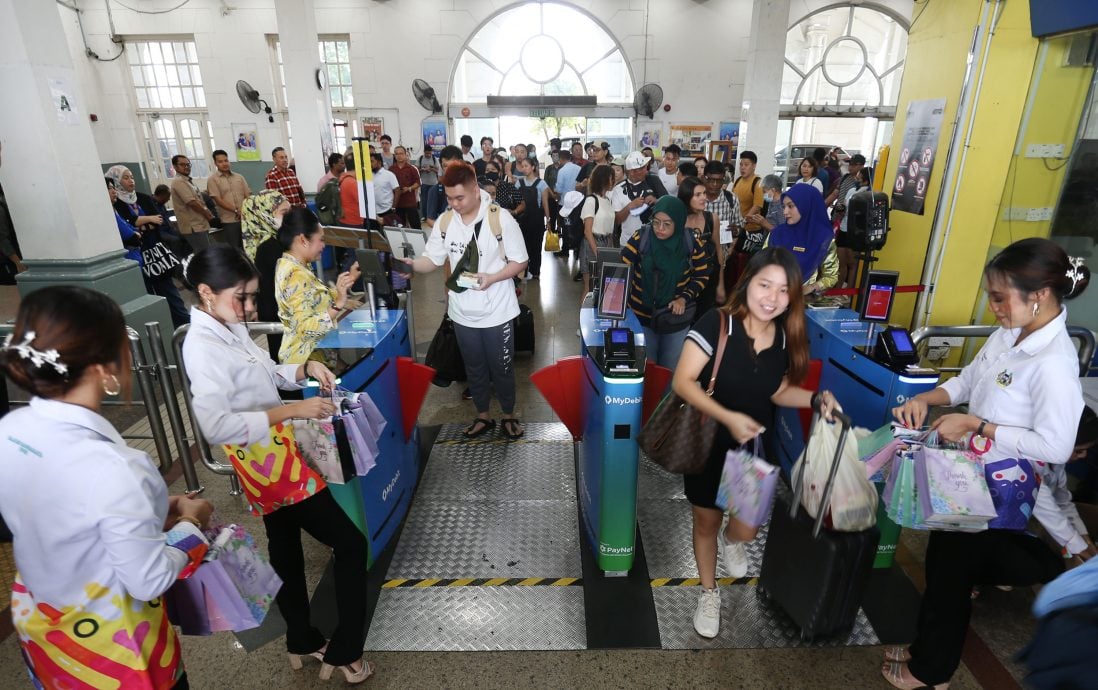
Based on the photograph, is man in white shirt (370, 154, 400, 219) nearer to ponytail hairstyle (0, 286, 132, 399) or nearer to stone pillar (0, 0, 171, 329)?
stone pillar (0, 0, 171, 329)

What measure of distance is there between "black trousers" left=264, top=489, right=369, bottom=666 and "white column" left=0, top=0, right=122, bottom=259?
146 inches

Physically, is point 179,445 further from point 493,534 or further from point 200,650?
point 493,534

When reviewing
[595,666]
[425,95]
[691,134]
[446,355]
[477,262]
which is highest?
[425,95]

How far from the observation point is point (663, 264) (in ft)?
12.0

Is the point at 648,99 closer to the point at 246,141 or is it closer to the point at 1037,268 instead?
the point at 246,141

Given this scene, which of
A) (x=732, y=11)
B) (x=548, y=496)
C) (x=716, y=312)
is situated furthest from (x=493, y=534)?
(x=732, y=11)

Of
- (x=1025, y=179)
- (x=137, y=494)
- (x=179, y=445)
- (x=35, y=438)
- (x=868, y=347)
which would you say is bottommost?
(x=179, y=445)

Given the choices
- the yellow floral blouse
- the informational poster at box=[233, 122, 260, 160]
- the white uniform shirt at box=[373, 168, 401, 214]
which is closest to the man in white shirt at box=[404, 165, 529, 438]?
the yellow floral blouse

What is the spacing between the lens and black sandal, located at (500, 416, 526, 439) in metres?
4.11

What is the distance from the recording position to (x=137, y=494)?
1.25m

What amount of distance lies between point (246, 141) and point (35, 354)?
51.7 ft

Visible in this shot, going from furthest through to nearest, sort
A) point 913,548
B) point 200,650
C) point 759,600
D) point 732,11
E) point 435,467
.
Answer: point 732,11 < point 435,467 < point 913,548 < point 759,600 < point 200,650

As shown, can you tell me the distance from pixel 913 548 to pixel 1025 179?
126 inches

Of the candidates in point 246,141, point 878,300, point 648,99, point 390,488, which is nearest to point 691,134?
point 648,99
